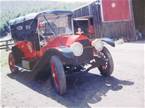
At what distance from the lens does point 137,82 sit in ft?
25.0

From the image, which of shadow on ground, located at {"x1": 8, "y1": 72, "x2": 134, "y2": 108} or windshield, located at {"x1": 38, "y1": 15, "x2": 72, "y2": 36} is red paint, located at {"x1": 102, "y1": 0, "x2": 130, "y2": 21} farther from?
shadow on ground, located at {"x1": 8, "y1": 72, "x2": 134, "y2": 108}

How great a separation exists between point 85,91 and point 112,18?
14024 millimetres

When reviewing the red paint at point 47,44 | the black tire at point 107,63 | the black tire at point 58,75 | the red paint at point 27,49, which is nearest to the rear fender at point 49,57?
the black tire at point 58,75

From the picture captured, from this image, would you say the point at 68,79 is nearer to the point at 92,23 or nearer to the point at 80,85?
the point at 80,85

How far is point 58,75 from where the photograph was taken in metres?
6.89

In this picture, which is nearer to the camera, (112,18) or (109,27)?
(112,18)

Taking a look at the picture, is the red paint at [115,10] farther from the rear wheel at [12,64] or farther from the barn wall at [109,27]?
the rear wheel at [12,64]

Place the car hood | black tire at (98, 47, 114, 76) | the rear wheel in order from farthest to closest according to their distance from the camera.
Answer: the rear wheel < black tire at (98, 47, 114, 76) < the car hood

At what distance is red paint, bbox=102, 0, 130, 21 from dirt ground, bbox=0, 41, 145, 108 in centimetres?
1110

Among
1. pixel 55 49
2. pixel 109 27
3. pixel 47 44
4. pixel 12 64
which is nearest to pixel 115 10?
pixel 109 27

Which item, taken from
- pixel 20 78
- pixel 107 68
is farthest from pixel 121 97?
pixel 20 78

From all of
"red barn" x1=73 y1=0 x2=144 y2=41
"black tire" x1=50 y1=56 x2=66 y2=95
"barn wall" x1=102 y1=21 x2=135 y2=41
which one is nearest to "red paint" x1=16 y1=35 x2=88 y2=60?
"black tire" x1=50 y1=56 x2=66 y2=95

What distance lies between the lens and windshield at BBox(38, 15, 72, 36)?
855 cm

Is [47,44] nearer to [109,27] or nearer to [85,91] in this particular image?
[85,91]
